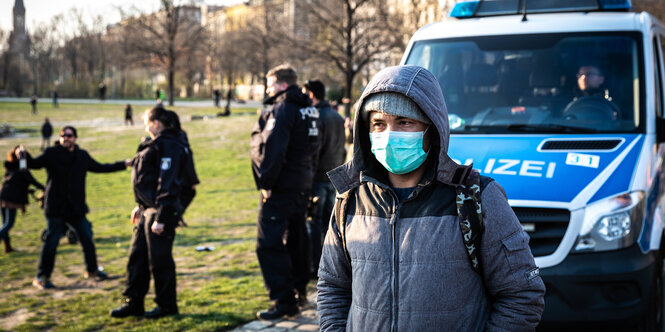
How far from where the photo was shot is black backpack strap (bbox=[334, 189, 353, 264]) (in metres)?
Result: 2.45

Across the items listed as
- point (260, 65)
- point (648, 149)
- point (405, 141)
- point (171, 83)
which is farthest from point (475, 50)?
point (171, 83)

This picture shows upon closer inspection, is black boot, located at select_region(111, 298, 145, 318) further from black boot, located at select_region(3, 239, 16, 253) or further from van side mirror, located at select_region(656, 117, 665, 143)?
black boot, located at select_region(3, 239, 16, 253)

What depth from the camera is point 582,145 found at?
4.64 metres

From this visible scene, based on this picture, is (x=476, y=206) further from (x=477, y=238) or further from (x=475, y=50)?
(x=475, y=50)

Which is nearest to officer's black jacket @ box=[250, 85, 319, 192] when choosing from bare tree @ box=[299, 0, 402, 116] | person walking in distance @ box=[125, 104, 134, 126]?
bare tree @ box=[299, 0, 402, 116]

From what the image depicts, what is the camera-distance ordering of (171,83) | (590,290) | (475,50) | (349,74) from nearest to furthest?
(590,290)
(475,50)
(349,74)
(171,83)

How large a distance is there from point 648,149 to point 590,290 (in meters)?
1.19

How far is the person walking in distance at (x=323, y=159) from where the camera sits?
741 cm

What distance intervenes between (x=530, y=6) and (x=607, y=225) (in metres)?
2.67

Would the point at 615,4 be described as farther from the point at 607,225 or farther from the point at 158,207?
the point at 158,207

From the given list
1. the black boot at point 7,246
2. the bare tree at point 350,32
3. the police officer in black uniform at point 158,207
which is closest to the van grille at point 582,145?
the police officer in black uniform at point 158,207

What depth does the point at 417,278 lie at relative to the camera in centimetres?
223

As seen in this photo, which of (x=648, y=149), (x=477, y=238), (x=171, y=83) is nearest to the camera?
(x=477, y=238)

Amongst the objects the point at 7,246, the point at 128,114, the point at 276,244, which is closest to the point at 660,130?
the point at 276,244
